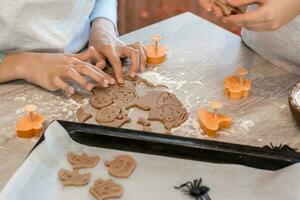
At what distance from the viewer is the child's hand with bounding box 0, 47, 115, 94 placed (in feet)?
3.26

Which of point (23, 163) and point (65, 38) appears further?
point (65, 38)

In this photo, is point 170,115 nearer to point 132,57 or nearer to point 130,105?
point 130,105

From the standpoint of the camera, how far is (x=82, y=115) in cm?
94

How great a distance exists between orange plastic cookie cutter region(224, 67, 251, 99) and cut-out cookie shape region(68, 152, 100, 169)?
1.09 ft

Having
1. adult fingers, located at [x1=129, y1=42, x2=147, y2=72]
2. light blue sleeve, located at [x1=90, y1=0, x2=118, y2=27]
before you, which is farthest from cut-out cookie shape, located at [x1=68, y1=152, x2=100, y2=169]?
light blue sleeve, located at [x1=90, y1=0, x2=118, y2=27]

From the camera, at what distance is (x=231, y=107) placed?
970 millimetres

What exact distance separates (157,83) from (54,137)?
1.00ft

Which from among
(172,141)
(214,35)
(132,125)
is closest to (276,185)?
(172,141)

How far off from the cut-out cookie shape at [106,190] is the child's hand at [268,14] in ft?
1.31

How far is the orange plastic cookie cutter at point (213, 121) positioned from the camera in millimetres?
892

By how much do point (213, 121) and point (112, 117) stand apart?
0.64 ft

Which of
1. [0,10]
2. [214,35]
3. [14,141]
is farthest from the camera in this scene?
[214,35]

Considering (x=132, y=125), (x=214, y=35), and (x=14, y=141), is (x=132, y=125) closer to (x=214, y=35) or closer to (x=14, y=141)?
(x=14, y=141)

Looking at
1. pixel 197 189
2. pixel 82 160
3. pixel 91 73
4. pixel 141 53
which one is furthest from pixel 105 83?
pixel 197 189
